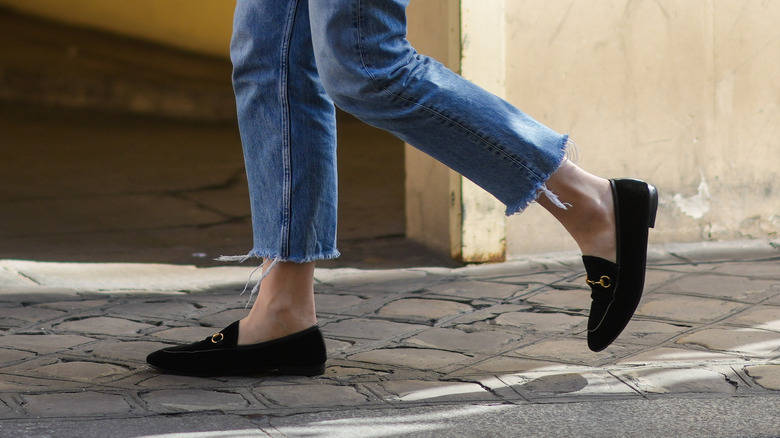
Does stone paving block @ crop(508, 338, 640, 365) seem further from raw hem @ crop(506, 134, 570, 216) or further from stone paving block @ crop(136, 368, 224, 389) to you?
stone paving block @ crop(136, 368, 224, 389)

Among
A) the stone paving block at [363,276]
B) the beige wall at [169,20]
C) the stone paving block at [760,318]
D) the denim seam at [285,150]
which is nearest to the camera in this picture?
the denim seam at [285,150]

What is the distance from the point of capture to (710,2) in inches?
127

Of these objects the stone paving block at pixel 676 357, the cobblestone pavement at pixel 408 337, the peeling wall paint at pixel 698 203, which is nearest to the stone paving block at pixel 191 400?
the cobblestone pavement at pixel 408 337

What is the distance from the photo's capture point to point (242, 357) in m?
1.87

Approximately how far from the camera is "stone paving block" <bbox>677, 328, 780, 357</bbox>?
1990 millimetres

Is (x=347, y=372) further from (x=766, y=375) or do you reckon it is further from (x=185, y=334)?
(x=766, y=375)

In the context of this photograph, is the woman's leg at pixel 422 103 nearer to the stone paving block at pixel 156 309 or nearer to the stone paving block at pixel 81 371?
the stone paving block at pixel 81 371

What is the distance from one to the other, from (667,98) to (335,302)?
1368 mm

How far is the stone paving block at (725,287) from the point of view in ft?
8.23

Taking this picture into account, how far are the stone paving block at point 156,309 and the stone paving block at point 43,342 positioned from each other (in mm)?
259

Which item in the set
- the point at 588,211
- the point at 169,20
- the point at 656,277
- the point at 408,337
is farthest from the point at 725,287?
the point at 169,20

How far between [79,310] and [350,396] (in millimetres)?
1009

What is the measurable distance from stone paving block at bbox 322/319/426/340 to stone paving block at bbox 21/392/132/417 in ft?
2.01

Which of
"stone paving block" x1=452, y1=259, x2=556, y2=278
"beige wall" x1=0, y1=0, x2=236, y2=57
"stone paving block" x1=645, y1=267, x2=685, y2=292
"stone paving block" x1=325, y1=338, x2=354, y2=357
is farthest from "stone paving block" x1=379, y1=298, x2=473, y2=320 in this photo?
"beige wall" x1=0, y1=0, x2=236, y2=57
